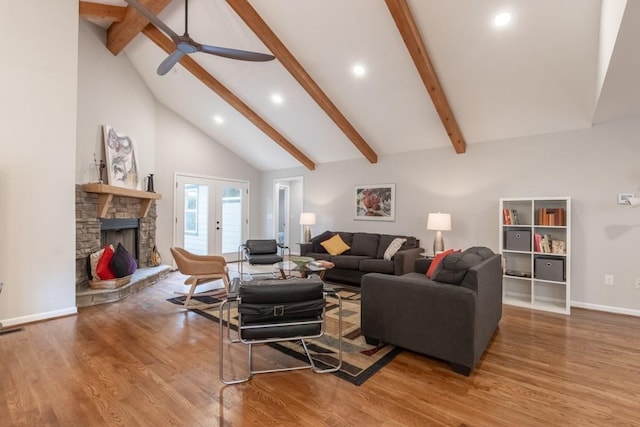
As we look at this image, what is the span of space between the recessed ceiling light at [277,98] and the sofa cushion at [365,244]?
9.49 ft

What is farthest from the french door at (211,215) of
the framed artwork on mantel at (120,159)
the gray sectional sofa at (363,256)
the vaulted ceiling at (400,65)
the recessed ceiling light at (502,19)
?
the recessed ceiling light at (502,19)

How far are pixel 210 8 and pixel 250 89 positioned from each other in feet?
4.74

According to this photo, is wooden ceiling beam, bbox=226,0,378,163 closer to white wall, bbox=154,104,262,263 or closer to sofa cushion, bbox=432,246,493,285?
sofa cushion, bbox=432,246,493,285

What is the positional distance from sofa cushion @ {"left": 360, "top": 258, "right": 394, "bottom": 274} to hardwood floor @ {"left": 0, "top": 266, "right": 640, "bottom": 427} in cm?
198

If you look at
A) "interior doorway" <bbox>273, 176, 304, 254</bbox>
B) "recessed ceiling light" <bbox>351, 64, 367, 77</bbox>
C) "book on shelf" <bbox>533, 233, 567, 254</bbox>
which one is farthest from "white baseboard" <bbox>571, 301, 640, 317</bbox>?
"interior doorway" <bbox>273, 176, 304, 254</bbox>

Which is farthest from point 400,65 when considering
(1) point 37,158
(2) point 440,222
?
(1) point 37,158

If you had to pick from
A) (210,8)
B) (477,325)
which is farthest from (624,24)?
(210,8)

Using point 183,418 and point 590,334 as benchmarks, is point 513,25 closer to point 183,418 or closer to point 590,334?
point 590,334

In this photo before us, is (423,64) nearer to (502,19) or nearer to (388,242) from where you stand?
(502,19)

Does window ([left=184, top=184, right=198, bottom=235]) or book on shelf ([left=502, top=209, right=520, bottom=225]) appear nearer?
book on shelf ([left=502, top=209, right=520, bottom=225])

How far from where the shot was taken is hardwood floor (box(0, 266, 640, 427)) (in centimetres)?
184

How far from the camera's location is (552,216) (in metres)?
4.07

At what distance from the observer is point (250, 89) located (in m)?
5.23

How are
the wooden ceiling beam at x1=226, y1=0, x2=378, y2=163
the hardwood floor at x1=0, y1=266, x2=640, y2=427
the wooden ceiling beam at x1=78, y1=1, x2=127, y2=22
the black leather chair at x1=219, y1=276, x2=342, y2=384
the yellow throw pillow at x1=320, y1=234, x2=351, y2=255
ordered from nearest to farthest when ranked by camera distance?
the hardwood floor at x1=0, y1=266, x2=640, y2=427, the black leather chair at x1=219, y1=276, x2=342, y2=384, the wooden ceiling beam at x1=226, y1=0, x2=378, y2=163, the wooden ceiling beam at x1=78, y1=1, x2=127, y2=22, the yellow throw pillow at x1=320, y1=234, x2=351, y2=255
